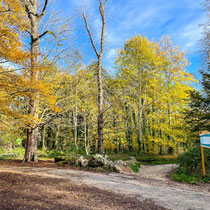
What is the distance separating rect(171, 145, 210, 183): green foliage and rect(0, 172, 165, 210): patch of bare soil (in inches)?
143

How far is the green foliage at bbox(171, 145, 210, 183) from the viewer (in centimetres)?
652

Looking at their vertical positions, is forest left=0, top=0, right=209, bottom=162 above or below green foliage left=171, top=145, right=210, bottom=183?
above

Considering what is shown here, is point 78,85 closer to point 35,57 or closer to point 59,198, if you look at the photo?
point 35,57

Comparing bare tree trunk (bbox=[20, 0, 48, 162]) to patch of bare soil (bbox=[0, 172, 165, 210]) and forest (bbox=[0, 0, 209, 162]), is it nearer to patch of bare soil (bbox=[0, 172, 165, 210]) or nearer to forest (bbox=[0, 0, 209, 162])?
forest (bbox=[0, 0, 209, 162])

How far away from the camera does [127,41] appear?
1703 centimetres

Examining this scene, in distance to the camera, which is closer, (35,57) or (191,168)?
(191,168)

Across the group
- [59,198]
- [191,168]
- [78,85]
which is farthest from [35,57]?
[191,168]

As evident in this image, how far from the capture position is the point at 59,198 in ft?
11.0

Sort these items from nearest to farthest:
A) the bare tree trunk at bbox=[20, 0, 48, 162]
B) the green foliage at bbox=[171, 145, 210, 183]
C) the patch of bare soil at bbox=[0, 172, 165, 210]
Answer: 1. the patch of bare soil at bbox=[0, 172, 165, 210]
2. the green foliage at bbox=[171, 145, 210, 183]
3. the bare tree trunk at bbox=[20, 0, 48, 162]

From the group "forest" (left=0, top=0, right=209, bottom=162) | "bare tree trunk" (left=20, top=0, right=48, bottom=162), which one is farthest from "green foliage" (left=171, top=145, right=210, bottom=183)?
"bare tree trunk" (left=20, top=0, right=48, bottom=162)

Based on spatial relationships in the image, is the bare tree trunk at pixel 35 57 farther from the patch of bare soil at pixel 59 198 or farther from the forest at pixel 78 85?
the patch of bare soil at pixel 59 198

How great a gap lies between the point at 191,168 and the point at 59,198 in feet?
20.3

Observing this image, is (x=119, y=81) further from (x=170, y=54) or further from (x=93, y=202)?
(x=93, y=202)

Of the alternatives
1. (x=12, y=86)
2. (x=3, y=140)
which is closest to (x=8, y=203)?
(x=12, y=86)
